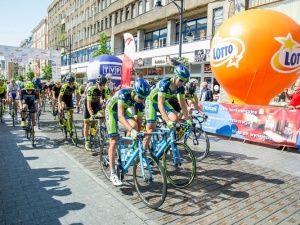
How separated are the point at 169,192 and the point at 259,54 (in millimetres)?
6458

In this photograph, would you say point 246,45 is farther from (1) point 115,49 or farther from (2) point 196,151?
(1) point 115,49

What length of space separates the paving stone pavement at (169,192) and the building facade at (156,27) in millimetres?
10376

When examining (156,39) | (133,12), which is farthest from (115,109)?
(133,12)

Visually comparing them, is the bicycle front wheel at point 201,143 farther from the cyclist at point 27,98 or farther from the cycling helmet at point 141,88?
the cyclist at point 27,98

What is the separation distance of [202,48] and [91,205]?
20226 millimetres

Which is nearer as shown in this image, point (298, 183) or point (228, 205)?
point (228, 205)

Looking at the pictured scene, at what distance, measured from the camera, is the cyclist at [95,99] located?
7.13m

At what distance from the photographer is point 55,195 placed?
14.6 feet

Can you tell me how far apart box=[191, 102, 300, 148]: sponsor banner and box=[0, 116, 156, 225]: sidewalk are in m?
5.77

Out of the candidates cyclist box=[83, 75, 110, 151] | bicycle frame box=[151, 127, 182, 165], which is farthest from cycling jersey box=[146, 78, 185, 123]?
cyclist box=[83, 75, 110, 151]

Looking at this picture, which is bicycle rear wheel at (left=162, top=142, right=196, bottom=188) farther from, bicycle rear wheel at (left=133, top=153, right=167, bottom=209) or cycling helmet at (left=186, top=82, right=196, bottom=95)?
cycling helmet at (left=186, top=82, right=196, bottom=95)

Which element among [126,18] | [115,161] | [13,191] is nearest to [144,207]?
[115,161]

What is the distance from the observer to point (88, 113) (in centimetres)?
759

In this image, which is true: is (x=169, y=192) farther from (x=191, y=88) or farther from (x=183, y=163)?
(x=191, y=88)
